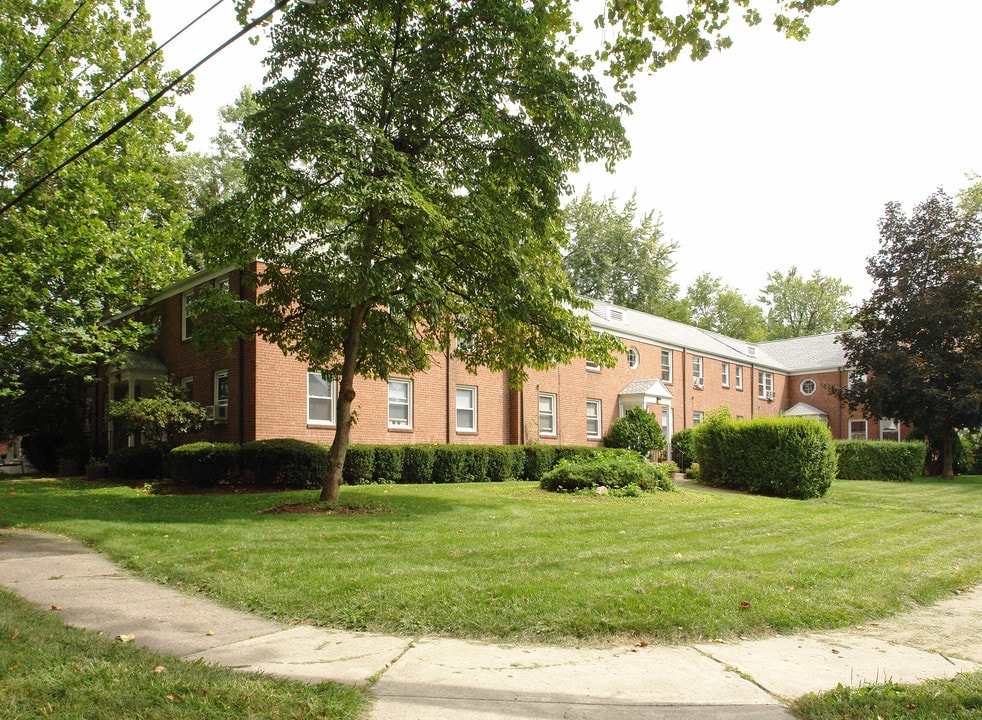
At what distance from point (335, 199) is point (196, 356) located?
1240 centimetres

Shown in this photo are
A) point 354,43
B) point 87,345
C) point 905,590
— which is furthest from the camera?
point 87,345

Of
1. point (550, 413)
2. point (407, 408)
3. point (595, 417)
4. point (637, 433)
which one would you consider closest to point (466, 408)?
point (407, 408)

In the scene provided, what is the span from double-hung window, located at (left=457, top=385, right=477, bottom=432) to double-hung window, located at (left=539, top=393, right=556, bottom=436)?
12.4 feet

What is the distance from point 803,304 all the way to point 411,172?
199 feet

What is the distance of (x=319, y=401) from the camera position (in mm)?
20109

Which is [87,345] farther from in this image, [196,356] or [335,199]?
[335,199]

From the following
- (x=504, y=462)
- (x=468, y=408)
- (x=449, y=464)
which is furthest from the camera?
(x=468, y=408)

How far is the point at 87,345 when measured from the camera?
20.2 meters

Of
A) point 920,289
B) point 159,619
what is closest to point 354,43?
point 159,619

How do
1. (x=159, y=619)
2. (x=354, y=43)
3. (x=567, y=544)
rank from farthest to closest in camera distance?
(x=354, y=43) → (x=567, y=544) → (x=159, y=619)

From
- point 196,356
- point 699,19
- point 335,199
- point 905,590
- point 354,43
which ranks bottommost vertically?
point 905,590

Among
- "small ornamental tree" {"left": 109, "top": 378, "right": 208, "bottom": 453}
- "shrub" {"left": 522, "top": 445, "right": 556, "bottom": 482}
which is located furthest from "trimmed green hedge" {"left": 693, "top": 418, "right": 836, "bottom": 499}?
"small ornamental tree" {"left": 109, "top": 378, "right": 208, "bottom": 453}

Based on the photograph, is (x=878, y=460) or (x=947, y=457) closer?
(x=878, y=460)

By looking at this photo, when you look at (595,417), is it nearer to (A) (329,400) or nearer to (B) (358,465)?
(A) (329,400)
